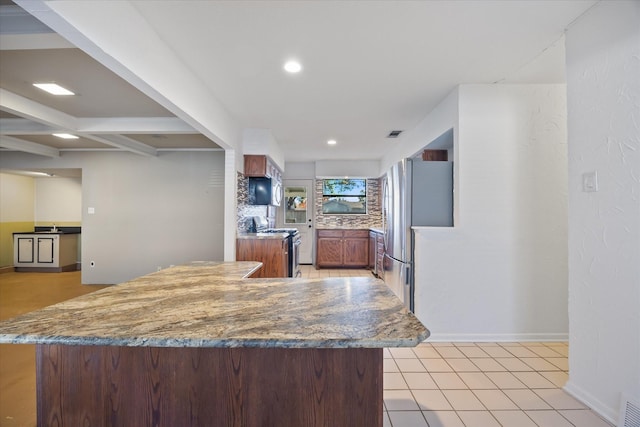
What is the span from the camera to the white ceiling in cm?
187

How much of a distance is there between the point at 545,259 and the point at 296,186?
5356 millimetres

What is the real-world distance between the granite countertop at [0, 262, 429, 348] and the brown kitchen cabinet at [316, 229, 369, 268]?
17.0 feet

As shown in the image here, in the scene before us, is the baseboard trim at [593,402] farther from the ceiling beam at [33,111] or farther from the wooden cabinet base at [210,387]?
the ceiling beam at [33,111]

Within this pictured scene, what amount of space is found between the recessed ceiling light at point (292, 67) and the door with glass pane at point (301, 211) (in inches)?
188

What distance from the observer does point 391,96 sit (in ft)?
10.8

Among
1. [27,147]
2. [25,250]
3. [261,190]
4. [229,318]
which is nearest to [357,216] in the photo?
[261,190]

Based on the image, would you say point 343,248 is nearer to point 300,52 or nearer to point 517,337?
point 517,337

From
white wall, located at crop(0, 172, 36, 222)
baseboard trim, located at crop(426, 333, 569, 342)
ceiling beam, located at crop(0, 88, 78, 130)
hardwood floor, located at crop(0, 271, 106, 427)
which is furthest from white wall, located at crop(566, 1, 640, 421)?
white wall, located at crop(0, 172, 36, 222)

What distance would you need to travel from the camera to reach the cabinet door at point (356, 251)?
22.4 feet

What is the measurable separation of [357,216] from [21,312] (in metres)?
5.79

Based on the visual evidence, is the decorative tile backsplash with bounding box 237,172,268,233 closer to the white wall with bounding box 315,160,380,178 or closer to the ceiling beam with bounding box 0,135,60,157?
the white wall with bounding box 315,160,380,178

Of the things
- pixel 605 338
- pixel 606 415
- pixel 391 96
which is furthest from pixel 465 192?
pixel 606 415

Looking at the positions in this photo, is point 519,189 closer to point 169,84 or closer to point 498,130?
point 498,130

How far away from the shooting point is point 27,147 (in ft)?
16.7
